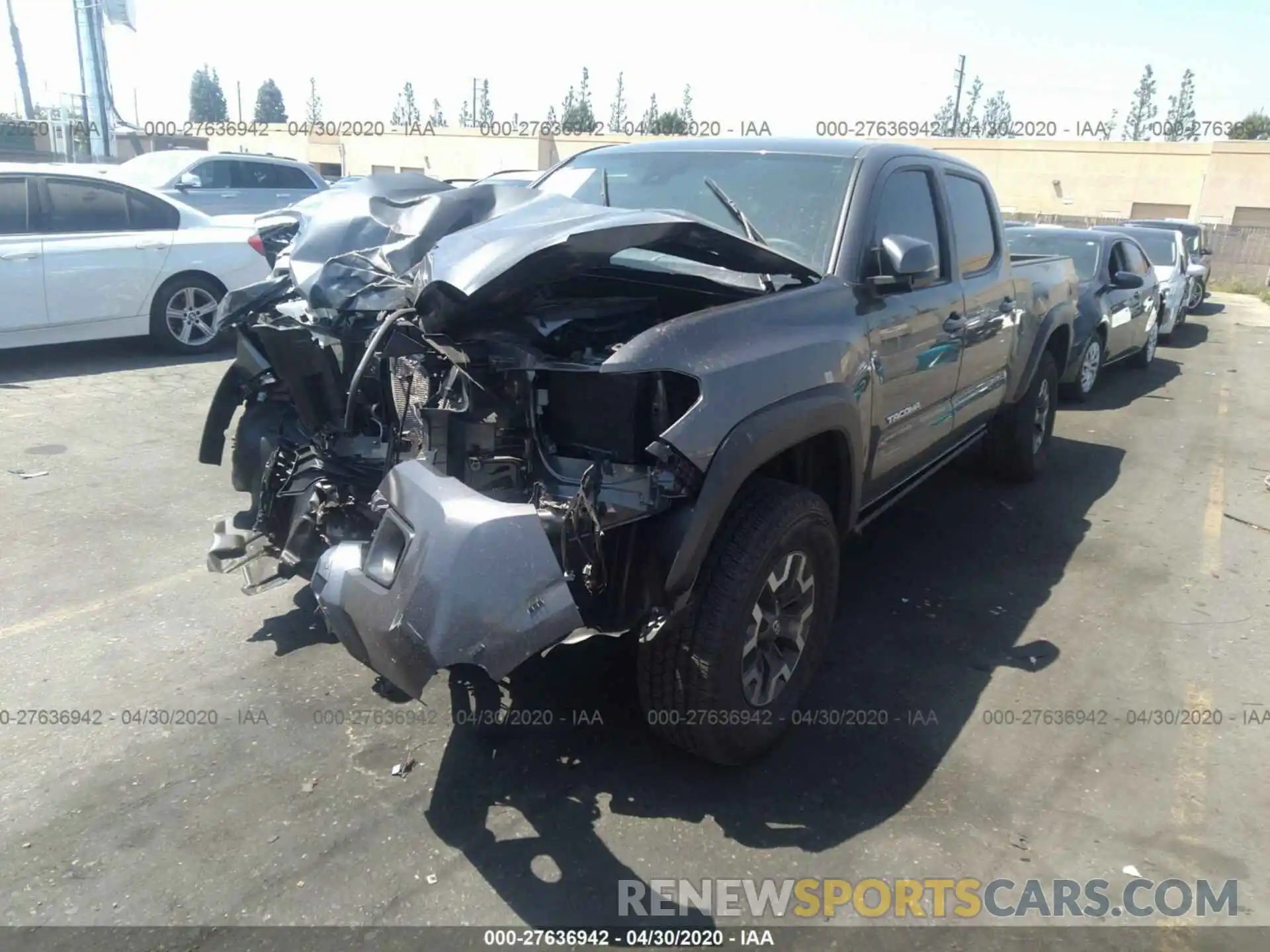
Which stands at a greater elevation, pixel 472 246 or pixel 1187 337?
pixel 472 246

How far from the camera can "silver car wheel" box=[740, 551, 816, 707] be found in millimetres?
3186

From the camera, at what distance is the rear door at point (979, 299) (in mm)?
4754

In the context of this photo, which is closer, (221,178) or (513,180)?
(513,180)

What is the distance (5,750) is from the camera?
10.5 ft

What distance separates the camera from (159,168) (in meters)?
13.8

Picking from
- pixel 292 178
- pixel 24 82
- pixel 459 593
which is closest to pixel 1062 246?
pixel 459 593

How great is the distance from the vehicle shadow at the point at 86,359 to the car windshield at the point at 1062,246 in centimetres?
814

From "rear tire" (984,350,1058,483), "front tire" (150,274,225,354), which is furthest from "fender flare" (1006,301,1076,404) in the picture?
"front tire" (150,274,225,354)

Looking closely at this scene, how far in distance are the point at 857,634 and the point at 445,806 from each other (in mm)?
2080

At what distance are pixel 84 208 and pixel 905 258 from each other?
7593 mm

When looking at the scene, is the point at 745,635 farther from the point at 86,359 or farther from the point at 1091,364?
the point at 86,359

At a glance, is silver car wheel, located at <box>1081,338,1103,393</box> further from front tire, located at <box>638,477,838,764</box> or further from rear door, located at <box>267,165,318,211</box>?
rear door, located at <box>267,165,318,211</box>

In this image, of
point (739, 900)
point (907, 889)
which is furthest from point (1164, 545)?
point (739, 900)

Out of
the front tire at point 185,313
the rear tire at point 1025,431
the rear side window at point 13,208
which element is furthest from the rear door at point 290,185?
the rear tire at point 1025,431
